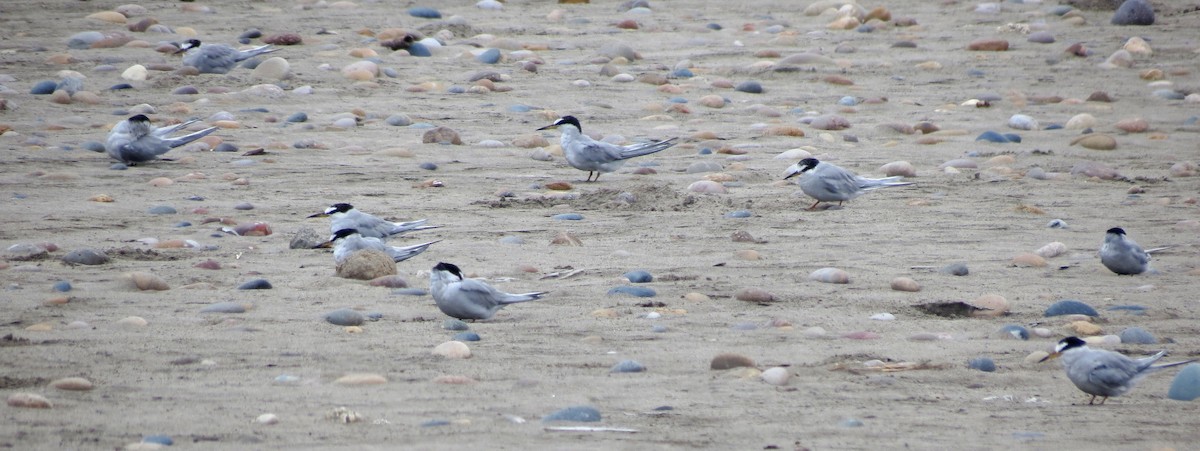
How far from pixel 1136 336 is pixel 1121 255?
1004mm

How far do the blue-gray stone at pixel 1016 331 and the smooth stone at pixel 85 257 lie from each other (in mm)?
3751

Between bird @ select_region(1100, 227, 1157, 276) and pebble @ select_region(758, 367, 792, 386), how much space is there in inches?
85.7

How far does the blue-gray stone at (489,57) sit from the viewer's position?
10477 millimetres

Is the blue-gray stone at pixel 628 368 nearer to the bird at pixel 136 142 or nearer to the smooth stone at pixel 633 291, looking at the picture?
the smooth stone at pixel 633 291

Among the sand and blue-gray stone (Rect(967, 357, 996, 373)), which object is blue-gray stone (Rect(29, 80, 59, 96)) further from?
blue-gray stone (Rect(967, 357, 996, 373))

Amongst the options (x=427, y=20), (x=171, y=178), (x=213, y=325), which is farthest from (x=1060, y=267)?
(x=427, y=20)

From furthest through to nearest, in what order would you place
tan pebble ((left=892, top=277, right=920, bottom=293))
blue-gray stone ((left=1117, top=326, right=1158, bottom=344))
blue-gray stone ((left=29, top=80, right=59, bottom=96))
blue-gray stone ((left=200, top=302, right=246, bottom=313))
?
1. blue-gray stone ((left=29, top=80, right=59, bottom=96))
2. tan pebble ((left=892, top=277, right=920, bottom=293))
3. blue-gray stone ((left=200, top=302, right=246, bottom=313))
4. blue-gray stone ((left=1117, top=326, right=1158, bottom=344))

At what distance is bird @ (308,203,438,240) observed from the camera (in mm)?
6145

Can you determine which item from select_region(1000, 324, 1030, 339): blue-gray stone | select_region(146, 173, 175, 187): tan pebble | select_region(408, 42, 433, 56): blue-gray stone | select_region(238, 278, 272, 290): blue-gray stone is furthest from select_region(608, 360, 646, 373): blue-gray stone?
select_region(408, 42, 433, 56): blue-gray stone

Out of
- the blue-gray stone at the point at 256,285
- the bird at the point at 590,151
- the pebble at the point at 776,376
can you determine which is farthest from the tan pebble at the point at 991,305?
the bird at the point at 590,151

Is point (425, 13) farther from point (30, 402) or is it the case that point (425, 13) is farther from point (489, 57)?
point (30, 402)

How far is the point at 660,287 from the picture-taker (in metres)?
5.49

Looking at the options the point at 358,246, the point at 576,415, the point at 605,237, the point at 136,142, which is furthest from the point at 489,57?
the point at 576,415

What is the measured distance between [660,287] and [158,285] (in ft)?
6.69
